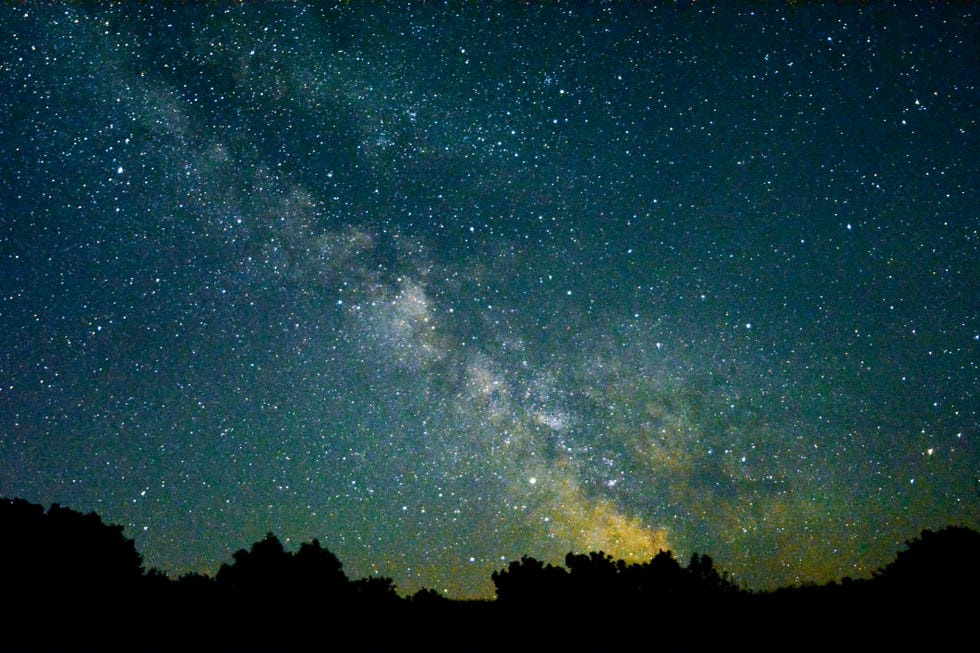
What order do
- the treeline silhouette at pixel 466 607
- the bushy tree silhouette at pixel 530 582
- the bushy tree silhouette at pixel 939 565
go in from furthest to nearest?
1. the bushy tree silhouette at pixel 530 582
2. the bushy tree silhouette at pixel 939 565
3. the treeline silhouette at pixel 466 607

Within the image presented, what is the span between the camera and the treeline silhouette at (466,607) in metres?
11.2

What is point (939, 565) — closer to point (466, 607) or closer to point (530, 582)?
point (530, 582)

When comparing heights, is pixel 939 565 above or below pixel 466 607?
above

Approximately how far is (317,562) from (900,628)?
13.1m

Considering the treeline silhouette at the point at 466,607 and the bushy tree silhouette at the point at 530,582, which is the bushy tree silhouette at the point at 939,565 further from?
the bushy tree silhouette at the point at 530,582

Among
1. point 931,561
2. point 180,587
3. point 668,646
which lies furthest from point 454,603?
point 931,561

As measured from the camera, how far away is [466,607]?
1463 cm

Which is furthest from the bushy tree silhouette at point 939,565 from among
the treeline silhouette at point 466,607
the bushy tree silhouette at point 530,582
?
the bushy tree silhouette at point 530,582

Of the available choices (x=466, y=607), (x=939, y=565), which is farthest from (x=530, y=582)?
(x=939, y=565)

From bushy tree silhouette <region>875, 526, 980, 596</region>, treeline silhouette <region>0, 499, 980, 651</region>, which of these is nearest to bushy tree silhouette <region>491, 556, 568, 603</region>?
treeline silhouette <region>0, 499, 980, 651</region>

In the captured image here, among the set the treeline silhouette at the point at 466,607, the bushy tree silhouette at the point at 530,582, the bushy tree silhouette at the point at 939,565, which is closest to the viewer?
the treeline silhouette at the point at 466,607

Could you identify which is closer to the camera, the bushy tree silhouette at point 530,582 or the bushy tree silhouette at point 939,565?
the bushy tree silhouette at point 939,565

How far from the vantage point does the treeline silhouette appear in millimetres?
11195

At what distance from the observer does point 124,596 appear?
551 inches
